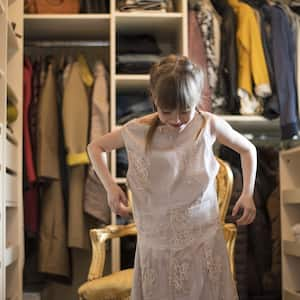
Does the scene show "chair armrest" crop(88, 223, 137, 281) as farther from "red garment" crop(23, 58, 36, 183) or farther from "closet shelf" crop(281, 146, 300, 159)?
"closet shelf" crop(281, 146, 300, 159)

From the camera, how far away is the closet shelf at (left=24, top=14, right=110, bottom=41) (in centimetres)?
299

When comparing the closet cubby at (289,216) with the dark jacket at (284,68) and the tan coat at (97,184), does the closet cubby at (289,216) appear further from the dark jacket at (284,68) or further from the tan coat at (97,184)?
the tan coat at (97,184)

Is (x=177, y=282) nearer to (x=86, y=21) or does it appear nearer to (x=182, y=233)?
(x=182, y=233)

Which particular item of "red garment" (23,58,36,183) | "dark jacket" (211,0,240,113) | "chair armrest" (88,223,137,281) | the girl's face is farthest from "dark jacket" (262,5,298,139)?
the girl's face

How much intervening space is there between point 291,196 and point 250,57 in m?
0.68

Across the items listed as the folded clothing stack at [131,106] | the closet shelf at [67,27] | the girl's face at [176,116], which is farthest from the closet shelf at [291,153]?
the girl's face at [176,116]

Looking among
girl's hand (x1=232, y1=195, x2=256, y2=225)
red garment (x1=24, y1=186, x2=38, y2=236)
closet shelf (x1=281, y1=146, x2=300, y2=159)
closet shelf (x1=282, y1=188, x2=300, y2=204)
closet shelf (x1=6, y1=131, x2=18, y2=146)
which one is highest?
closet shelf (x1=6, y1=131, x2=18, y2=146)

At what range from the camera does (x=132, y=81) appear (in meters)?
2.98

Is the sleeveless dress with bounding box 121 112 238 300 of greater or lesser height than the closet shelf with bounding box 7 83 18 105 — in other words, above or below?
below

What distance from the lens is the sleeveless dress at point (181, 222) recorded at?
1.66 metres

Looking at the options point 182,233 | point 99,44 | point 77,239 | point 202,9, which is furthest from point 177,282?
point 99,44

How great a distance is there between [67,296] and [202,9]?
5.49 ft

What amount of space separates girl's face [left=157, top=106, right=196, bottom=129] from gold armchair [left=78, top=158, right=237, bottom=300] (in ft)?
2.45

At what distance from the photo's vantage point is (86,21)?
304 cm
